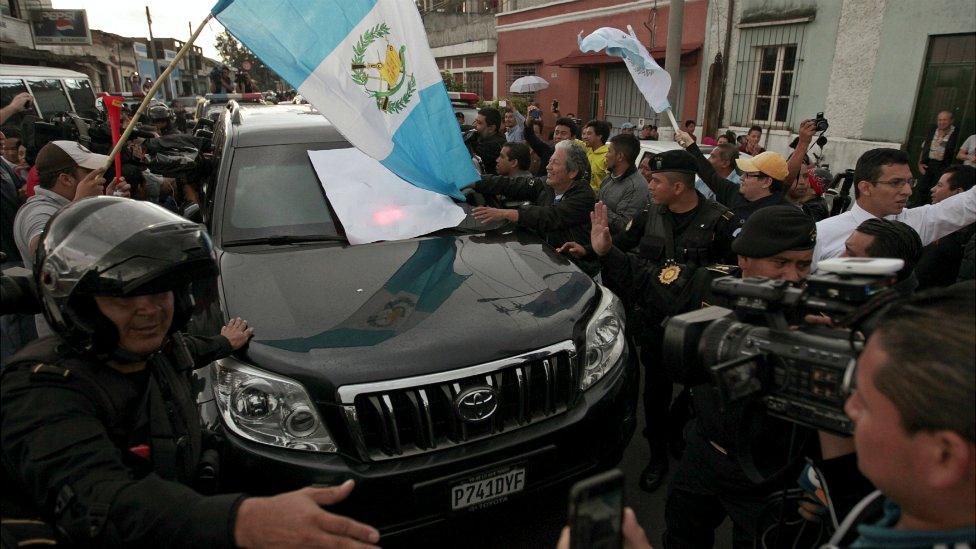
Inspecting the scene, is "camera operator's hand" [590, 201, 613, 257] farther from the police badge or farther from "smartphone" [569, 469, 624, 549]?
"smartphone" [569, 469, 624, 549]

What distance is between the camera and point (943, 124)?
7.02 m

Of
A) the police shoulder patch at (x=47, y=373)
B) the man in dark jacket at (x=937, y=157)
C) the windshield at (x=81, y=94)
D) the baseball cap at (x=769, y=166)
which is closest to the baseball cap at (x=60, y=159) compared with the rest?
the police shoulder patch at (x=47, y=373)

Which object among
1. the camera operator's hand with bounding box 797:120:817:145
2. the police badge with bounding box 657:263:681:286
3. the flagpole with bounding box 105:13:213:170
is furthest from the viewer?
the camera operator's hand with bounding box 797:120:817:145

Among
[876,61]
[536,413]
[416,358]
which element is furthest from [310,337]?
[876,61]

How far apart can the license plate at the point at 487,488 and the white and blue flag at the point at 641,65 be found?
415 cm

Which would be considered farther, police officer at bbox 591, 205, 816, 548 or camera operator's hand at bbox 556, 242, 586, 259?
camera operator's hand at bbox 556, 242, 586, 259

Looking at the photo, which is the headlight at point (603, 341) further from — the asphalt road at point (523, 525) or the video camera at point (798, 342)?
the video camera at point (798, 342)

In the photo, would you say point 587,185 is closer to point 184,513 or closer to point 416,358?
point 416,358

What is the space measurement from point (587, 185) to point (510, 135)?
489 cm

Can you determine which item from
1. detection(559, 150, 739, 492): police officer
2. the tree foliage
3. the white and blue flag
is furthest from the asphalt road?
the tree foliage

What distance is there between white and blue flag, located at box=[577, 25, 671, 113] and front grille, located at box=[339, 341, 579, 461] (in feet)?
12.7

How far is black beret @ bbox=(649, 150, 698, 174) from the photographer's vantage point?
10.1 feet

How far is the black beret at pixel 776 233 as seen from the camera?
1.94 m

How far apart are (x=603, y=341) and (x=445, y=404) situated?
829 mm
